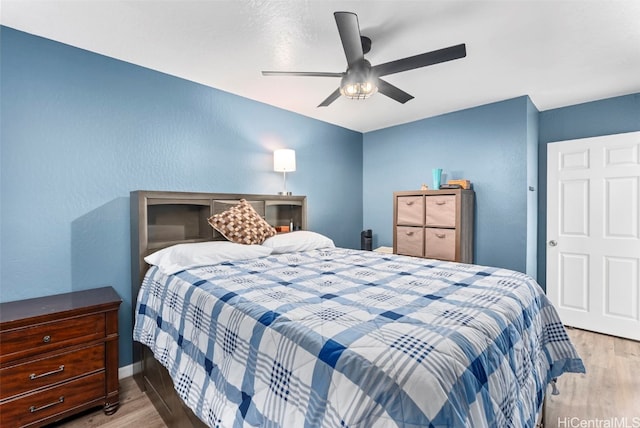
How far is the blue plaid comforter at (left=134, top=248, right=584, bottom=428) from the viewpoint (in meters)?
0.81

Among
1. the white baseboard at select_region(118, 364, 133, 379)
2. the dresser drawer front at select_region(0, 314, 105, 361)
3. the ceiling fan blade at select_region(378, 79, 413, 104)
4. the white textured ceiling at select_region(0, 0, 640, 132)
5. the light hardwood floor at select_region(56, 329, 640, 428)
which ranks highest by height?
the white textured ceiling at select_region(0, 0, 640, 132)

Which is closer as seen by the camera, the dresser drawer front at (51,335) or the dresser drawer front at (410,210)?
the dresser drawer front at (51,335)

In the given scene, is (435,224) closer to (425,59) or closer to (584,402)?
(584,402)

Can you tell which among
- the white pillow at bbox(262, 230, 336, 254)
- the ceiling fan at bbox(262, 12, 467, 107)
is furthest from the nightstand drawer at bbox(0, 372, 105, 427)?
the ceiling fan at bbox(262, 12, 467, 107)

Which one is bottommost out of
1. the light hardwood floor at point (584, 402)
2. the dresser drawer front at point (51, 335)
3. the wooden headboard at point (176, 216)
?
the light hardwood floor at point (584, 402)

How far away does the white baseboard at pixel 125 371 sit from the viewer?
7.78 ft

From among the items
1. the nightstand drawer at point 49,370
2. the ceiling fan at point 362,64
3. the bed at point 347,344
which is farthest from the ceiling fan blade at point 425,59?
the nightstand drawer at point 49,370

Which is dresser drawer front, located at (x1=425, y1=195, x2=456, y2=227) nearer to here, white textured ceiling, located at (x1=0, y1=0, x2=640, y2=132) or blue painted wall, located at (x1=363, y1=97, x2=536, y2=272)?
blue painted wall, located at (x1=363, y1=97, x2=536, y2=272)

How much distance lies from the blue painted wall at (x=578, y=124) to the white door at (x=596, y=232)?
3.1 inches

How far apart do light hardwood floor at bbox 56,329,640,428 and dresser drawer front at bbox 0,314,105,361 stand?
55cm

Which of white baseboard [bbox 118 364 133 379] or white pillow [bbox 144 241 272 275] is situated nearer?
white pillow [bbox 144 241 272 275]

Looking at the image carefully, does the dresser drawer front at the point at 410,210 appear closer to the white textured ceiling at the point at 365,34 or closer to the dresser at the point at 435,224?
the dresser at the point at 435,224

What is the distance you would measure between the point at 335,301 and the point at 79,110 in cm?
237

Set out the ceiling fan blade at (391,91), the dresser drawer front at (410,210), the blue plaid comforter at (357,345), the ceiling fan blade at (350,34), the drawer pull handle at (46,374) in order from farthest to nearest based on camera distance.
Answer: the dresser drawer front at (410,210) → the ceiling fan blade at (391,91) → the drawer pull handle at (46,374) → the ceiling fan blade at (350,34) → the blue plaid comforter at (357,345)
